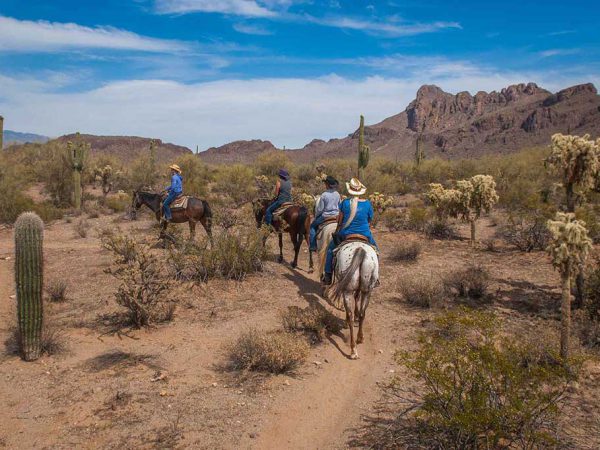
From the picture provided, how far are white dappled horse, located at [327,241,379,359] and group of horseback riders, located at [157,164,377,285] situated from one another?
0.33 meters

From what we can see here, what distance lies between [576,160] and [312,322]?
498cm

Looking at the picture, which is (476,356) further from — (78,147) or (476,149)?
(476,149)

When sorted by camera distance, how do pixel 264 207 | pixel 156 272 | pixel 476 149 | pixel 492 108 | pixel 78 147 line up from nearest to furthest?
pixel 156 272 < pixel 264 207 < pixel 78 147 < pixel 476 149 < pixel 492 108

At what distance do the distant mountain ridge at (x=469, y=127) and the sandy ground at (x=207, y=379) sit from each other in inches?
2195

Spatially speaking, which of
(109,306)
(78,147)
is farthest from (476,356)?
(78,147)

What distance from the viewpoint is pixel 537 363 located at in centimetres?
566

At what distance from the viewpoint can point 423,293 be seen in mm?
8234

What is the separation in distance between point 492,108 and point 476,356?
12426cm

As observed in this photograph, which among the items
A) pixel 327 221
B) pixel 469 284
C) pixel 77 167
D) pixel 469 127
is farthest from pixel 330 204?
pixel 469 127

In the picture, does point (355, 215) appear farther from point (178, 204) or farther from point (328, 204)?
point (178, 204)

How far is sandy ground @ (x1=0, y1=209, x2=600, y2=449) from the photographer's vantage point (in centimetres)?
446

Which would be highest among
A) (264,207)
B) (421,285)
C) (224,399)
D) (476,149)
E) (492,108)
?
(492,108)

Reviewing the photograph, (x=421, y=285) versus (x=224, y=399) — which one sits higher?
(x=421, y=285)

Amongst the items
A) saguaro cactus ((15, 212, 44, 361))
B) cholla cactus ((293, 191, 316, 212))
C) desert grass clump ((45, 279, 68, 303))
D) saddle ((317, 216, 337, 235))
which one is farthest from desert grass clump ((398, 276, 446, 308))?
cholla cactus ((293, 191, 316, 212))
